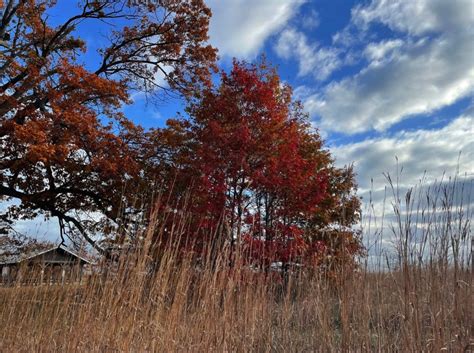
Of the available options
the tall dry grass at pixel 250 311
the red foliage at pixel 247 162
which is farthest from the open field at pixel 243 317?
the red foliage at pixel 247 162

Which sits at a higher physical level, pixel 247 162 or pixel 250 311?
pixel 247 162

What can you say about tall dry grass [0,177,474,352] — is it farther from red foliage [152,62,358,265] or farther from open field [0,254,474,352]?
red foliage [152,62,358,265]

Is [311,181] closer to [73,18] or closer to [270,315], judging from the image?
[270,315]

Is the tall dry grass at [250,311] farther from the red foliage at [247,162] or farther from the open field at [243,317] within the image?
the red foliage at [247,162]

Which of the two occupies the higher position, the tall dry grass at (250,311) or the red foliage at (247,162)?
the red foliage at (247,162)

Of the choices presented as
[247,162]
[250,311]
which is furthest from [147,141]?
[250,311]

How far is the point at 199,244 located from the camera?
732 cm

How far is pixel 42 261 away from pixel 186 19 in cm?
819

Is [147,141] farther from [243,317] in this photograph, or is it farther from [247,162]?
[243,317]

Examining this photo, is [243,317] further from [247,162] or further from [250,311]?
[247,162]

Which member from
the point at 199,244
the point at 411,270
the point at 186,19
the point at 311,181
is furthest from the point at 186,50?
the point at 411,270

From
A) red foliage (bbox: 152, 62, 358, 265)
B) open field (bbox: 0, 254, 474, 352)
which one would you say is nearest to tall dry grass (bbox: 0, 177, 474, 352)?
open field (bbox: 0, 254, 474, 352)

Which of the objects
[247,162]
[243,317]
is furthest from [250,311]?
[247,162]

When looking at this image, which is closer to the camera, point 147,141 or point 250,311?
point 250,311
